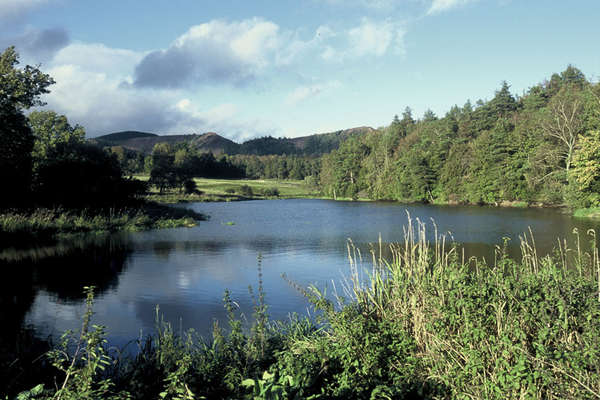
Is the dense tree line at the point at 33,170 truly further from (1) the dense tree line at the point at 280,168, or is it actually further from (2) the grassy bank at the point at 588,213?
(1) the dense tree line at the point at 280,168

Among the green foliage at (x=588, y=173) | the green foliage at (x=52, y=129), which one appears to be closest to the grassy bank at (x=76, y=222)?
the green foliage at (x=52, y=129)

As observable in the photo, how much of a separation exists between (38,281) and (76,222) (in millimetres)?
11467

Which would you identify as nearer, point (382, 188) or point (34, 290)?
point (34, 290)

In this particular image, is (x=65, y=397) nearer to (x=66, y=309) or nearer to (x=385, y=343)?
(x=385, y=343)

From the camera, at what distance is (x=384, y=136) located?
82.1 meters

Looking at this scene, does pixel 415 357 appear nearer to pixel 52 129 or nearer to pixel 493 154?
pixel 52 129

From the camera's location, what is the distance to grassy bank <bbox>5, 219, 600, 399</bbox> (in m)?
4.17

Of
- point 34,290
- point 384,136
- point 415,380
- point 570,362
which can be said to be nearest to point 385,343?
point 415,380

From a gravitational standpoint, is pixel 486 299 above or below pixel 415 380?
above

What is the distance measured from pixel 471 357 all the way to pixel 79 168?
93.4 feet

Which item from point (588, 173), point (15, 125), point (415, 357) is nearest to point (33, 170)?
point (15, 125)

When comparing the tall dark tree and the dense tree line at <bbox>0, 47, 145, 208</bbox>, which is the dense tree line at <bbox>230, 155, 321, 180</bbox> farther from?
the tall dark tree

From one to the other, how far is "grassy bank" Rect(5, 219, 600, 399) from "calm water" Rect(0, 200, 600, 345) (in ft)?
8.52

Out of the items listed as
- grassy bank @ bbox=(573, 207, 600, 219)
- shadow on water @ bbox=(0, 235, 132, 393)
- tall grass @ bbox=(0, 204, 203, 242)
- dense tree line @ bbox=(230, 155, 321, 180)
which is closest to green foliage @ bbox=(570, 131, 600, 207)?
grassy bank @ bbox=(573, 207, 600, 219)
